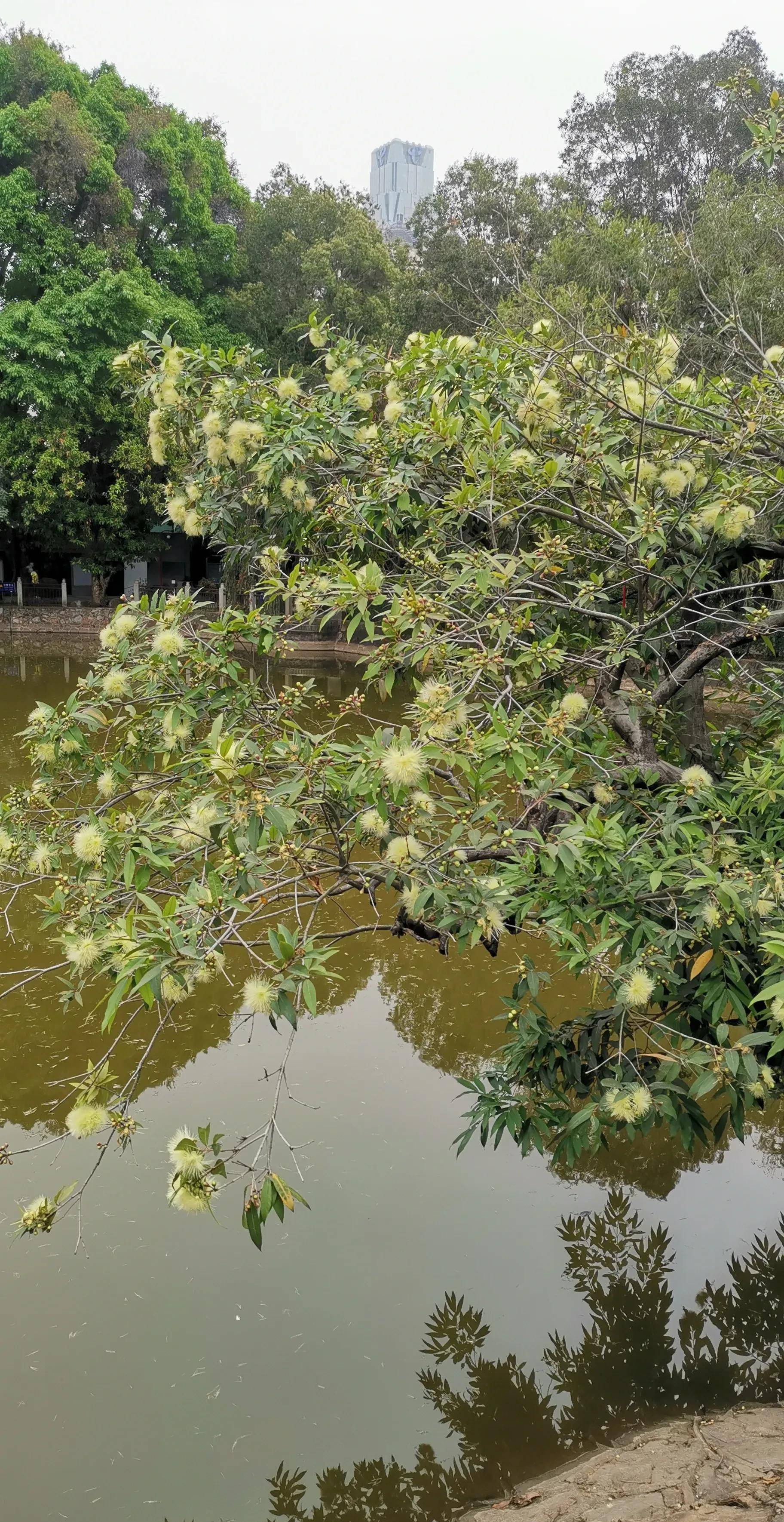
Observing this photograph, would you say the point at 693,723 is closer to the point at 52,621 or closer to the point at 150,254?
the point at 52,621

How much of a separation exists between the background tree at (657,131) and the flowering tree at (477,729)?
20.2 m

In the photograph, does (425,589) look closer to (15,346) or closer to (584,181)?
(15,346)

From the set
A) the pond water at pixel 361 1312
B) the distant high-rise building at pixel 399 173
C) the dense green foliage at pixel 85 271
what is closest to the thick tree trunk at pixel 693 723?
the pond water at pixel 361 1312

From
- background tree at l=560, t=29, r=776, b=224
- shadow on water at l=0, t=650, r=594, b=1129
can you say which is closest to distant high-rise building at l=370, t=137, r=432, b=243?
background tree at l=560, t=29, r=776, b=224

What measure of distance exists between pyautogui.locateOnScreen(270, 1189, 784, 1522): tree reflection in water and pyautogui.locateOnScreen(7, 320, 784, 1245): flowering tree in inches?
32.2

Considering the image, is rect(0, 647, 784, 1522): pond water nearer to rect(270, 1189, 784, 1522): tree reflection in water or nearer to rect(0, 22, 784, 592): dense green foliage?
rect(270, 1189, 784, 1522): tree reflection in water

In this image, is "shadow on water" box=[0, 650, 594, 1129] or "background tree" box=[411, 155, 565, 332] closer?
"shadow on water" box=[0, 650, 594, 1129]

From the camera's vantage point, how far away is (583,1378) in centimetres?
336

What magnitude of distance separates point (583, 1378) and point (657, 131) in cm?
2436

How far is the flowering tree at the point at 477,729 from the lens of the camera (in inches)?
89.7

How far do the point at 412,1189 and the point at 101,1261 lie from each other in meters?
1.17

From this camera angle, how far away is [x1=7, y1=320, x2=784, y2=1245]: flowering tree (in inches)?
89.7

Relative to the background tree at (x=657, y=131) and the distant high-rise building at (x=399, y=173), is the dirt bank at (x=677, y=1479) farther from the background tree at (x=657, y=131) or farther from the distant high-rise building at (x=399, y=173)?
the distant high-rise building at (x=399, y=173)

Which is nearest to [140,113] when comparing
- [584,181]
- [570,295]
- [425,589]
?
[584,181]
